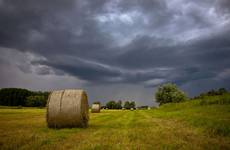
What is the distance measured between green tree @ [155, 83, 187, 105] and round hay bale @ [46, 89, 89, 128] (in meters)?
80.3

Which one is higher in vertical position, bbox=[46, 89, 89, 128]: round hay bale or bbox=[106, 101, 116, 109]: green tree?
bbox=[106, 101, 116, 109]: green tree

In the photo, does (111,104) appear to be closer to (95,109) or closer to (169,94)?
(169,94)

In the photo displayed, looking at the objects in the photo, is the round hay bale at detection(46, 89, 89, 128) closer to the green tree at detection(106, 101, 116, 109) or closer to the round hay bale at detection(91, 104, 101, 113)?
the round hay bale at detection(91, 104, 101, 113)

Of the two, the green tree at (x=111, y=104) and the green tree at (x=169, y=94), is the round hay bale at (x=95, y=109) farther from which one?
the green tree at (x=111, y=104)

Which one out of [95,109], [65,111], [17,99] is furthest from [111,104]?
[65,111]

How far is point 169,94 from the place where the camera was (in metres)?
96.1

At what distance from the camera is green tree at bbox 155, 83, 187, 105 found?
3720 inches

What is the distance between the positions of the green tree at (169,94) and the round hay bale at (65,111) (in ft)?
263

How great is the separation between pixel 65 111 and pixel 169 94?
82.7 m

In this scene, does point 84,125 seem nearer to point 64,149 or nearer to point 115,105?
point 64,149

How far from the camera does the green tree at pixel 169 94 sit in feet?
310

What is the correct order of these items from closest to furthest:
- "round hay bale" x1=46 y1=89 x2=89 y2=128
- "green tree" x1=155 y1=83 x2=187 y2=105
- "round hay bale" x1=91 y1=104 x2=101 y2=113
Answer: "round hay bale" x1=46 y1=89 x2=89 y2=128 → "round hay bale" x1=91 y1=104 x2=101 y2=113 → "green tree" x1=155 y1=83 x2=187 y2=105

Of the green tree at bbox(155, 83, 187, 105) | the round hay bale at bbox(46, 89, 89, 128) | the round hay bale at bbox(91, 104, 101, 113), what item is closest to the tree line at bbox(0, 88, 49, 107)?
the green tree at bbox(155, 83, 187, 105)

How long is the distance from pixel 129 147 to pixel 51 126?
30.0 feet
